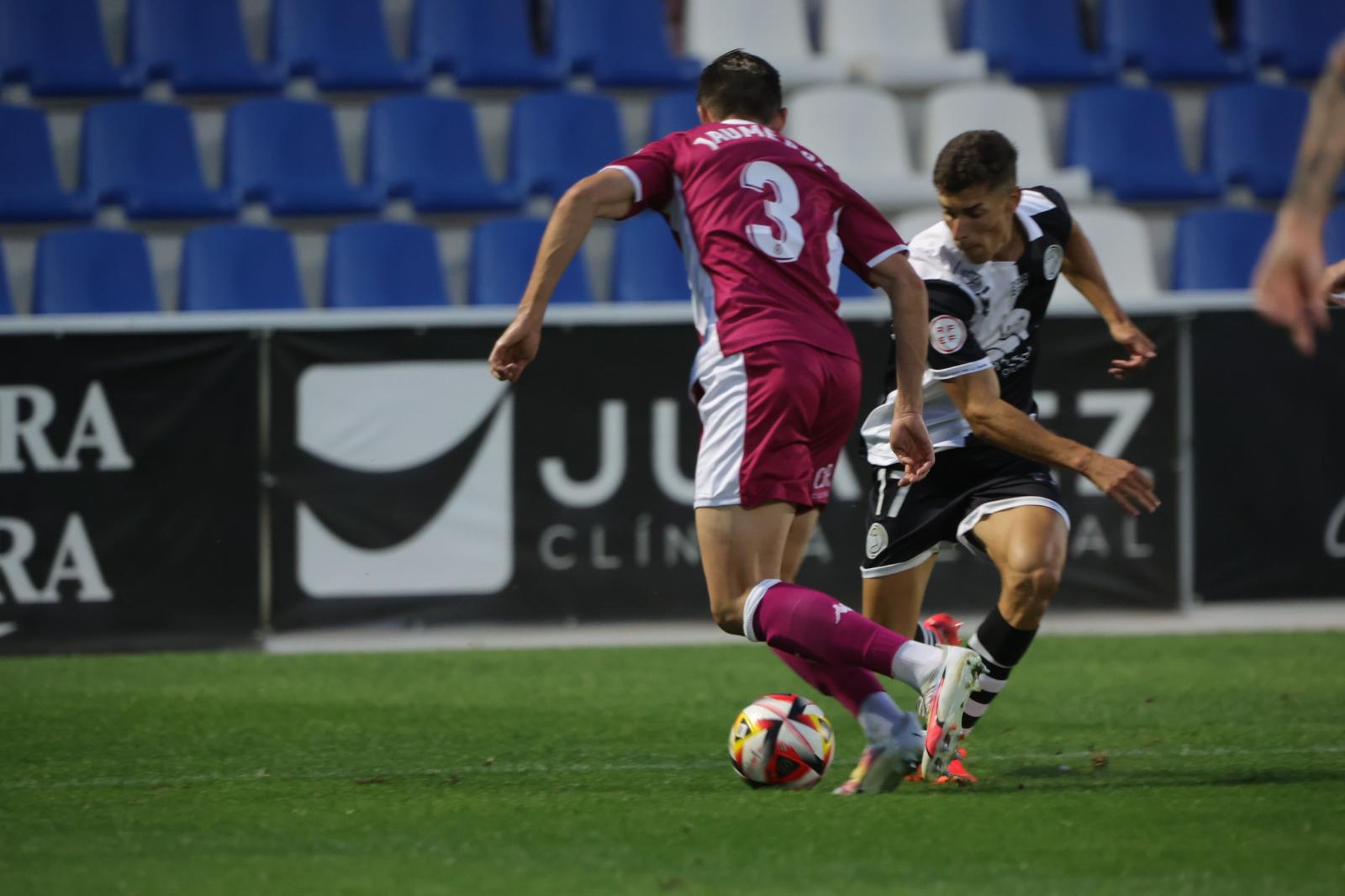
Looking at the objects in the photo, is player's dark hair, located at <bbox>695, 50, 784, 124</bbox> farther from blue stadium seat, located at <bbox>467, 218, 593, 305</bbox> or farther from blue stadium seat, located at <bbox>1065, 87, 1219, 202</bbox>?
blue stadium seat, located at <bbox>1065, 87, 1219, 202</bbox>

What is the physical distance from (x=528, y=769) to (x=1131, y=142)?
8.47 m

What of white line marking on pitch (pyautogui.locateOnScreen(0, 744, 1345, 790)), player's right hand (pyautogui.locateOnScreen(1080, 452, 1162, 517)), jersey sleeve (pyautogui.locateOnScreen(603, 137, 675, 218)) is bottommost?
white line marking on pitch (pyautogui.locateOnScreen(0, 744, 1345, 790))

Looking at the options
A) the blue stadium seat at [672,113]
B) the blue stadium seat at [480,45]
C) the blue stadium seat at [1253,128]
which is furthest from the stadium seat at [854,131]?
the blue stadium seat at [1253,128]

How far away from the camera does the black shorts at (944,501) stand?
4980mm

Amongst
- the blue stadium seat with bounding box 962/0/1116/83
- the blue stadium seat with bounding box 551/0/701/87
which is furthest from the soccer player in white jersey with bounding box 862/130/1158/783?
the blue stadium seat with bounding box 962/0/1116/83

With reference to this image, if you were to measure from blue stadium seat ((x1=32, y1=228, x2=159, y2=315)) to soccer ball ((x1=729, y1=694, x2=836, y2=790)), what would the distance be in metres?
6.55

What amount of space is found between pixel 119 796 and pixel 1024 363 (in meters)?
2.89

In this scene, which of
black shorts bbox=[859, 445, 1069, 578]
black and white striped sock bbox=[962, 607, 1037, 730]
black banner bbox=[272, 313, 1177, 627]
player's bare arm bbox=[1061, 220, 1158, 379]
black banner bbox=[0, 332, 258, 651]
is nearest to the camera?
black and white striped sock bbox=[962, 607, 1037, 730]

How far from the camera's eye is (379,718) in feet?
20.4

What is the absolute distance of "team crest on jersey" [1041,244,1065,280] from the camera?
199 inches

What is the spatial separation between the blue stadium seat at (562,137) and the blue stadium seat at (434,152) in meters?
0.25

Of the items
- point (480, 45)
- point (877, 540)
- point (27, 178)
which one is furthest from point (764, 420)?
point (480, 45)

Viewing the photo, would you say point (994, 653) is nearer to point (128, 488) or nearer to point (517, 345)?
point (517, 345)

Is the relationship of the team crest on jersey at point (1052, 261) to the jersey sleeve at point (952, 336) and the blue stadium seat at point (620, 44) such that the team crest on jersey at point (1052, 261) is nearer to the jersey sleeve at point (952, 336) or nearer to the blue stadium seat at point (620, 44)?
the jersey sleeve at point (952, 336)
